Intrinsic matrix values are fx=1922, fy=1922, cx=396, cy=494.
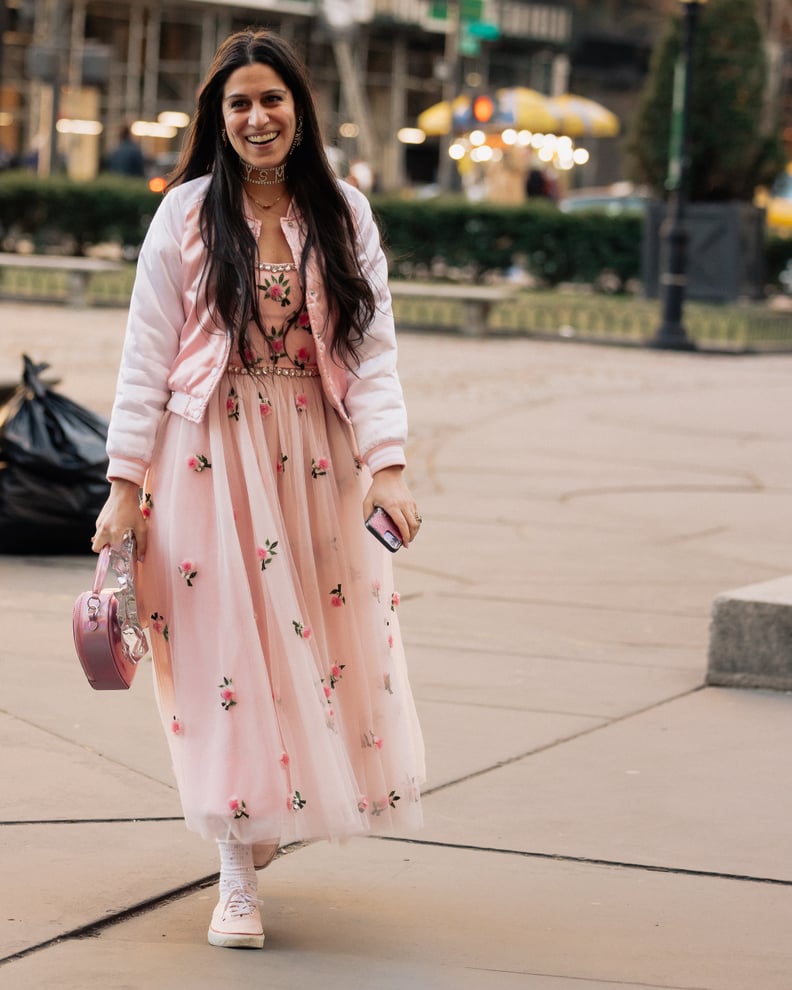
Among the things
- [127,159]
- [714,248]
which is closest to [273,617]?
[714,248]

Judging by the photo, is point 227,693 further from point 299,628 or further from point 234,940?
point 234,940

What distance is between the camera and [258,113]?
12.1 feet

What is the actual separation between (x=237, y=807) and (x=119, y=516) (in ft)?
1.95

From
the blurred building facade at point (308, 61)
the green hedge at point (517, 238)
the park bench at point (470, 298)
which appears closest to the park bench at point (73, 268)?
the park bench at point (470, 298)

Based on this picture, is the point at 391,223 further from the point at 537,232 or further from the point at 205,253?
the point at 205,253

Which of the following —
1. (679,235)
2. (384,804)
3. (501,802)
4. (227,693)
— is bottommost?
(501,802)

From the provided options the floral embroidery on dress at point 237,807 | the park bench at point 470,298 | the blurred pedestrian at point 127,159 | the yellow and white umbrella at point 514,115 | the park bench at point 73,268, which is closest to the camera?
the floral embroidery on dress at point 237,807

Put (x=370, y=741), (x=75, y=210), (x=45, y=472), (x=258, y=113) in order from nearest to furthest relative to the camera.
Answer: (x=258, y=113), (x=370, y=741), (x=45, y=472), (x=75, y=210)

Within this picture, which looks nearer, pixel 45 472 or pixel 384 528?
pixel 384 528

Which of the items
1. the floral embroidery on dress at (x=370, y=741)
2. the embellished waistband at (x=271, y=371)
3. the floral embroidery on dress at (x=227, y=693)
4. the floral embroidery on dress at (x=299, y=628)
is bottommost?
the floral embroidery on dress at (x=370, y=741)

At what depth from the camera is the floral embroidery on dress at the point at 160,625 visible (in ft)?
12.2

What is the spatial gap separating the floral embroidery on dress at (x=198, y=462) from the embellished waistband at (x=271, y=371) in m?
0.18

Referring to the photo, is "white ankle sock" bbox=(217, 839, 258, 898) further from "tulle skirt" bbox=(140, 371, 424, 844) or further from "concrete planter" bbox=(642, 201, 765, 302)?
"concrete planter" bbox=(642, 201, 765, 302)

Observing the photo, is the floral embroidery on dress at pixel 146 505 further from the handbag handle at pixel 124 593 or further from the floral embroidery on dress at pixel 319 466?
the floral embroidery on dress at pixel 319 466
